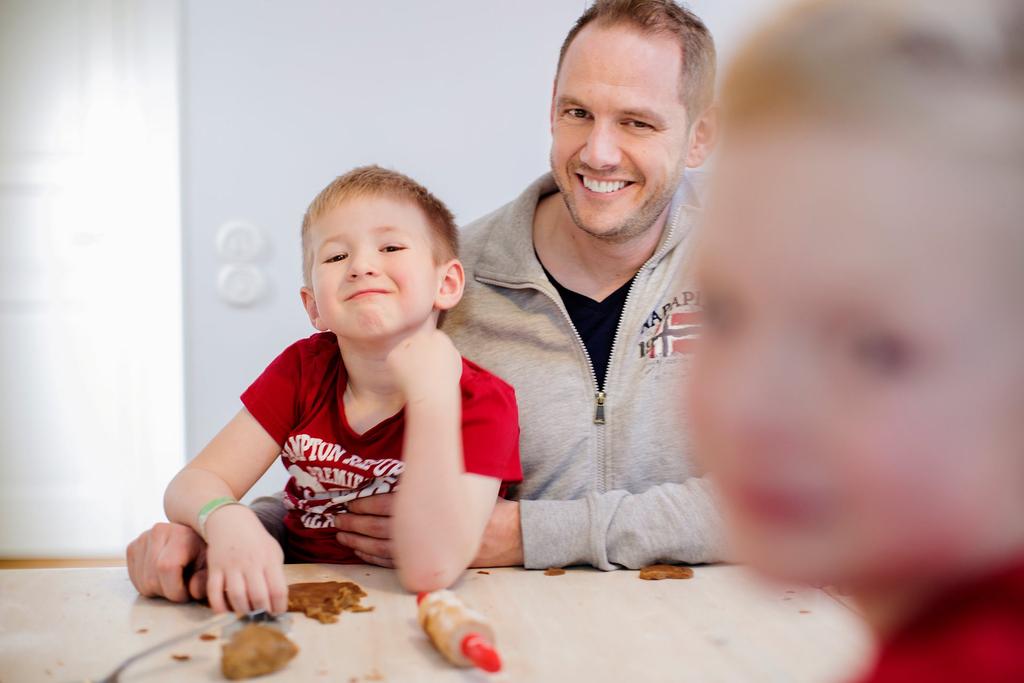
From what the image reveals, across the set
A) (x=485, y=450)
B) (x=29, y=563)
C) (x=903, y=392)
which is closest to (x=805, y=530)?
(x=903, y=392)

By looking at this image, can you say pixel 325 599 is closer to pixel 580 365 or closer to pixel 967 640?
pixel 580 365

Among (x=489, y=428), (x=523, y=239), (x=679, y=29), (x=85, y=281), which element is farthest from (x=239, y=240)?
(x=489, y=428)

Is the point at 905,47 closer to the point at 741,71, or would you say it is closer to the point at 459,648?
the point at 741,71

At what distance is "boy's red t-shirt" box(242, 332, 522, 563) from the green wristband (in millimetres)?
144

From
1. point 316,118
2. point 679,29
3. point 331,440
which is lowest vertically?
point 331,440

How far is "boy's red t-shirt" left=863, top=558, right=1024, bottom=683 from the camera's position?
275 millimetres

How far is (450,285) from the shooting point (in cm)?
136

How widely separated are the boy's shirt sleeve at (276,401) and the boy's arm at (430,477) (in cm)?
30

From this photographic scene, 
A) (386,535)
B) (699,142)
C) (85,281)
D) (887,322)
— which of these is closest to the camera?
(887,322)

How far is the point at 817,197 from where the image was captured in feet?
0.91

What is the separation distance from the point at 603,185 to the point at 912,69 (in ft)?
4.30

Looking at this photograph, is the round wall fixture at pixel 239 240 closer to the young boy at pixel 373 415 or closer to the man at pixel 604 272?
the man at pixel 604 272

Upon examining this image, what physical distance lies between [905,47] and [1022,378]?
0.31 feet

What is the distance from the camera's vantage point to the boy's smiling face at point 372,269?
1.19 m
